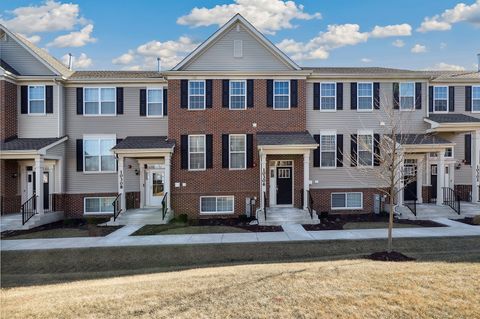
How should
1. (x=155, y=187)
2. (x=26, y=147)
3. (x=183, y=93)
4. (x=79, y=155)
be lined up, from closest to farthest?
(x=26, y=147) < (x=183, y=93) < (x=79, y=155) < (x=155, y=187)

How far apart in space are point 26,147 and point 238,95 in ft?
36.9

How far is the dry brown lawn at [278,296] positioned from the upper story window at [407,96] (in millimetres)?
12869

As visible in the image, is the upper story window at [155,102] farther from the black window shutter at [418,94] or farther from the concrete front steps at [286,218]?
the black window shutter at [418,94]

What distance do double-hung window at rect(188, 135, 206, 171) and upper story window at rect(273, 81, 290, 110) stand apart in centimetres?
450

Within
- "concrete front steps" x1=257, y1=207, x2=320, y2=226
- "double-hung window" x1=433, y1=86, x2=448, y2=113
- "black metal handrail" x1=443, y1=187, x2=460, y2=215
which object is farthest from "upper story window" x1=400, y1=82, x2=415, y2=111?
"concrete front steps" x1=257, y1=207, x2=320, y2=226

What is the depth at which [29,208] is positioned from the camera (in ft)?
55.0

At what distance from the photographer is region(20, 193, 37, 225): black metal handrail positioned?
15.9 metres

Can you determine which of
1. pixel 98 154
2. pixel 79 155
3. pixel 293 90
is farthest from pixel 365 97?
pixel 79 155

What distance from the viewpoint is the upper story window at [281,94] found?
17.8 m

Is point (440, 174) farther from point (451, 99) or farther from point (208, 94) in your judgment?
point (208, 94)

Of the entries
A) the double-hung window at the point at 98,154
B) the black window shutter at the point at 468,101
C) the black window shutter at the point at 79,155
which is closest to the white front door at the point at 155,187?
the double-hung window at the point at 98,154

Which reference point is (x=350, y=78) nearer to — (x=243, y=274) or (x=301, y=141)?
(x=301, y=141)

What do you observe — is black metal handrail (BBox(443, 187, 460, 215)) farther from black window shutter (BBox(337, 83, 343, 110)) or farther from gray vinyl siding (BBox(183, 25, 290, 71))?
gray vinyl siding (BBox(183, 25, 290, 71))

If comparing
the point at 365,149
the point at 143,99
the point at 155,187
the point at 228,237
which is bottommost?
the point at 228,237
